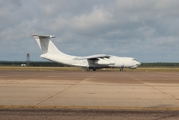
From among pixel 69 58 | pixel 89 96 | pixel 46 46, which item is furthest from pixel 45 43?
pixel 89 96

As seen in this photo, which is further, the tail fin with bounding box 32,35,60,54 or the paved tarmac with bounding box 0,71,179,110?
the tail fin with bounding box 32,35,60,54

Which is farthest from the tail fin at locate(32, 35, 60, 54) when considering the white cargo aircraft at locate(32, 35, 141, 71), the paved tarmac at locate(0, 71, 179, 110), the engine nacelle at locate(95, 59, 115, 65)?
the paved tarmac at locate(0, 71, 179, 110)

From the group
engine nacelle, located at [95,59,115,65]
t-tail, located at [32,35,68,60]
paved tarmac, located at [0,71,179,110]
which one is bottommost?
paved tarmac, located at [0,71,179,110]

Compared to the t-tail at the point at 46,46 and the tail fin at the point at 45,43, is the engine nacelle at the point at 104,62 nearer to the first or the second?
the t-tail at the point at 46,46

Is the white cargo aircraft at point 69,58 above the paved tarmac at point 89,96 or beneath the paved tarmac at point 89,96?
above

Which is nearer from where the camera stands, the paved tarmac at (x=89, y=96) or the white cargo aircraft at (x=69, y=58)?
the paved tarmac at (x=89, y=96)

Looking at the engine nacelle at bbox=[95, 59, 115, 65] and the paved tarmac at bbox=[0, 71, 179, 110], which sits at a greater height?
the engine nacelle at bbox=[95, 59, 115, 65]

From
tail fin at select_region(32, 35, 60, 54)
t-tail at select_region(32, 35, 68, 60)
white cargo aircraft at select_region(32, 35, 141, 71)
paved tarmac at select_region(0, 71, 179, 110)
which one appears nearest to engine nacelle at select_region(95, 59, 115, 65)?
white cargo aircraft at select_region(32, 35, 141, 71)

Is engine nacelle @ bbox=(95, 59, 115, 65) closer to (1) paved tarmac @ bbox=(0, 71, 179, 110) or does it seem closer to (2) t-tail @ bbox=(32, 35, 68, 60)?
(2) t-tail @ bbox=(32, 35, 68, 60)

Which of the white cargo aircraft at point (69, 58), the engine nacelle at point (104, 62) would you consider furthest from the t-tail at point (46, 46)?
the engine nacelle at point (104, 62)

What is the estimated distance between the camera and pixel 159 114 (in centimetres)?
848

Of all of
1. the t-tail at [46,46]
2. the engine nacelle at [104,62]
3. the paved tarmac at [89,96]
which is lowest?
the paved tarmac at [89,96]

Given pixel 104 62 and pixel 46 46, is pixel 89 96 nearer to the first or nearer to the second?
pixel 104 62

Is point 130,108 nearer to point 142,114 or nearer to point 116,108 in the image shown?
point 116,108
